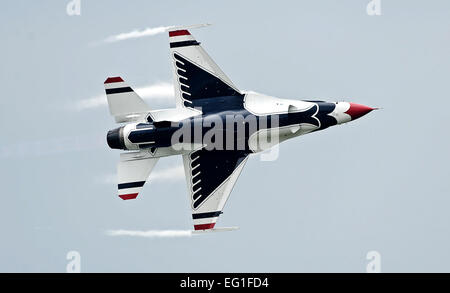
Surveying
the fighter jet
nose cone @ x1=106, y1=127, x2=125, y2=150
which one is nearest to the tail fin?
the fighter jet

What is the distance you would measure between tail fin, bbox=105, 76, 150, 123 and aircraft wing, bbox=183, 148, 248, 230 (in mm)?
2765

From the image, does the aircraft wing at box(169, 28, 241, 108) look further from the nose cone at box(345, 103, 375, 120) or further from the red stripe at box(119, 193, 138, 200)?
the nose cone at box(345, 103, 375, 120)

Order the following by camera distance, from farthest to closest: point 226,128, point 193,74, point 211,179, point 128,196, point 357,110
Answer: point 193,74, point 128,196, point 211,179, point 357,110, point 226,128

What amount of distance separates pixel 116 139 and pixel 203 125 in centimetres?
369

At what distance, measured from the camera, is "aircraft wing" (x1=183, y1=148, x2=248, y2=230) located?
38688 millimetres

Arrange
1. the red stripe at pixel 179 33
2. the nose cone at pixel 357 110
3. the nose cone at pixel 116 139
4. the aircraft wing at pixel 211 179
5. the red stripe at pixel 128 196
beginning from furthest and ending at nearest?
the red stripe at pixel 179 33 → the red stripe at pixel 128 196 → the aircraft wing at pixel 211 179 → the nose cone at pixel 116 139 → the nose cone at pixel 357 110

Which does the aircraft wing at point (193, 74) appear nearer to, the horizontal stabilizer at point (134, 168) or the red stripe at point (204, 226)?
the horizontal stabilizer at point (134, 168)

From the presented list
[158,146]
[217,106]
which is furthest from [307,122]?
[158,146]

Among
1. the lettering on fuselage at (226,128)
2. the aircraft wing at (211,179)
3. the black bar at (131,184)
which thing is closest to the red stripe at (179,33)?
the lettering on fuselage at (226,128)

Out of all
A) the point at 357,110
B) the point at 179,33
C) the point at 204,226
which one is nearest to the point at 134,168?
the point at 204,226

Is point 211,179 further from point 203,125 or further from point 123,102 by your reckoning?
point 123,102

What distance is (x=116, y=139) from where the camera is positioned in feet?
127

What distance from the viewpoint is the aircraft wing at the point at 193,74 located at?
128ft

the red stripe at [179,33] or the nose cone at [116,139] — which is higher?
the red stripe at [179,33]
